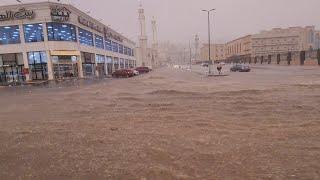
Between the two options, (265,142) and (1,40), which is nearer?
(265,142)

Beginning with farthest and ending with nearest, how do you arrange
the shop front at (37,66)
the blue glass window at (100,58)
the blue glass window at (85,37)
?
the blue glass window at (100,58) < the blue glass window at (85,37) < the shop front at (37,66)

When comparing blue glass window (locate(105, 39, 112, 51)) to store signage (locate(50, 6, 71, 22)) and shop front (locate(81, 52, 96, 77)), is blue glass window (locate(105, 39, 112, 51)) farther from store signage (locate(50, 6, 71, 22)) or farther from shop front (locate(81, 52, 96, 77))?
store signage (locate(50, 6, 71, 22))

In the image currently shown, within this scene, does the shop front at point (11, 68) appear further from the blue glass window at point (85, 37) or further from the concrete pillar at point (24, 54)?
the blue glass window at point (85, 37)

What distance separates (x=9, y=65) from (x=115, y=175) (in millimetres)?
49586

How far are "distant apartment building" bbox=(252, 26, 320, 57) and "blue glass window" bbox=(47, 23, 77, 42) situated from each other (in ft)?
352

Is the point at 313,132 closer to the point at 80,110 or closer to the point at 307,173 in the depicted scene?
the point at 307,173

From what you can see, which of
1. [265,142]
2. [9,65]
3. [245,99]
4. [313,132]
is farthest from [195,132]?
[9,65]

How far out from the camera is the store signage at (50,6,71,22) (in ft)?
159

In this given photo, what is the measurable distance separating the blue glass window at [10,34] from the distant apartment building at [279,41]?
11452 centimetres

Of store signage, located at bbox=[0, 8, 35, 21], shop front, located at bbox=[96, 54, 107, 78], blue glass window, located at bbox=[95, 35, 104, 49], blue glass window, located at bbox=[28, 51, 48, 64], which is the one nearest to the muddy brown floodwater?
blue glass window, located at bbox=[28, 51, 48, 64]

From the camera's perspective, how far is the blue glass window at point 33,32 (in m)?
48.3

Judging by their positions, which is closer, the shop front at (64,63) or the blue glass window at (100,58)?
the shop front at (64,63)

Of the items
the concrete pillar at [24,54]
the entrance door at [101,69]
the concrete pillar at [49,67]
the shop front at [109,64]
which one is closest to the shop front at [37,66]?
the concrete pillar at [24,54]

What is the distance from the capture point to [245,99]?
15.2 m
